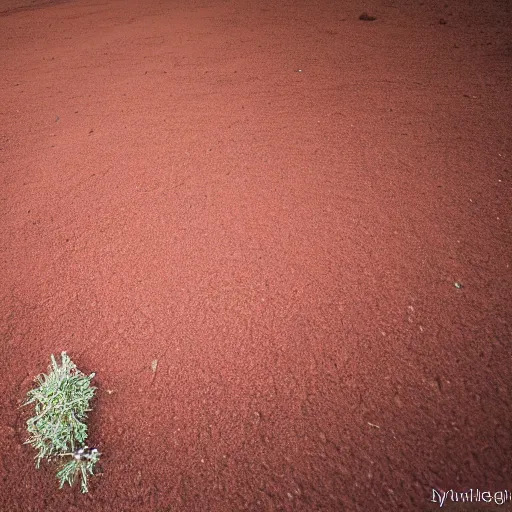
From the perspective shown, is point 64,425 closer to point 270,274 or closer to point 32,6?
point 270,274

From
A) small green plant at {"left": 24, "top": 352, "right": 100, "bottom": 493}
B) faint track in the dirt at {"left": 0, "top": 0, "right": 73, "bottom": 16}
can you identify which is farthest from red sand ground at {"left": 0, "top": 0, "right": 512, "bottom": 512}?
faint track in the dirt at {"left": 0, "top": 0, "right": 73, "bottom": 16}

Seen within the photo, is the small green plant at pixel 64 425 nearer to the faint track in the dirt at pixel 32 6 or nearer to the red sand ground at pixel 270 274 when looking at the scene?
the red sand ground at pixel 270 274

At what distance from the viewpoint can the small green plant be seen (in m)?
1.74

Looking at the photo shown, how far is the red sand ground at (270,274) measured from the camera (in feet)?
5.72

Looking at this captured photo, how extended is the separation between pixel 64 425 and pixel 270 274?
1.51 meters

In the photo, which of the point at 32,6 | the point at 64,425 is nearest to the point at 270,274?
the point at 64,425

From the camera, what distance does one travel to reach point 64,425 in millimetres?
1792

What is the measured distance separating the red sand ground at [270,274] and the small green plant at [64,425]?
0.09 m

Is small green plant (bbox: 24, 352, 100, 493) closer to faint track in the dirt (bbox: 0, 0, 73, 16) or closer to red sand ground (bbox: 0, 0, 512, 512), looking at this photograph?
red sand ground (bbox: 0, 0, 512, 512)

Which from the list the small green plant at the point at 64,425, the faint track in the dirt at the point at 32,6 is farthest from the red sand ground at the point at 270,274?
the faint track in the dirt at the point at 32,6

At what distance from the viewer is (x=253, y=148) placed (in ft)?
11.2

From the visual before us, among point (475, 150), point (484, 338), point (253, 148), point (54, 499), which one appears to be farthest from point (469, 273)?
point (54, 499)

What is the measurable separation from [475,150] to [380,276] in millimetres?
1790

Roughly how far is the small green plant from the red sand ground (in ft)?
0.28
